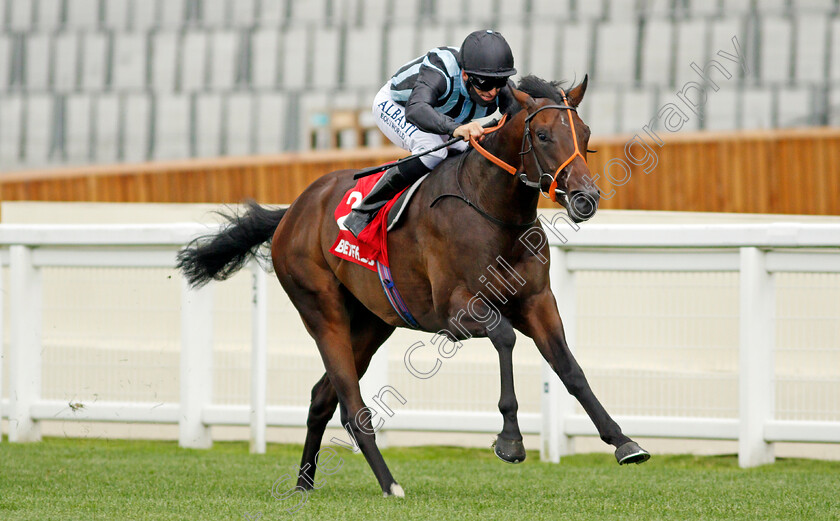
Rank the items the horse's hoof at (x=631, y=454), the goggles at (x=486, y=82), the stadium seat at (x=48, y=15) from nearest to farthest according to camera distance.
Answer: the horse's hoof at (x=631, y=454) → the goggles at (x=486, y=82) → the stadium seat at (x=48, y=15)

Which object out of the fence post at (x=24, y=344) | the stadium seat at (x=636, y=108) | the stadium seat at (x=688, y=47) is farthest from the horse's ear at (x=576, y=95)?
the stadium seat at (x=688, y=47)

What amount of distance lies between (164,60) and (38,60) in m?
1.80

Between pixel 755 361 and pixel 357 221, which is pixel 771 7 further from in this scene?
pixel 357 221

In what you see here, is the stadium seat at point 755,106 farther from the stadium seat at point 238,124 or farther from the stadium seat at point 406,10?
the stadium seat at point 238,124

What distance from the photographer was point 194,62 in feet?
46.5

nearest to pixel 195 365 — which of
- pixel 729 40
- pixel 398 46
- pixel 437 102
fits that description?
pixel 437 102

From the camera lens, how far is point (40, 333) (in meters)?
7.08

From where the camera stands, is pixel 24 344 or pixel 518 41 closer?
pixel 24 344

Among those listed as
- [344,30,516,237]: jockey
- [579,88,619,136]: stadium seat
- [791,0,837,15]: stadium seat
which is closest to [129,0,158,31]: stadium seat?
[579,88,619,136]: stadium seat

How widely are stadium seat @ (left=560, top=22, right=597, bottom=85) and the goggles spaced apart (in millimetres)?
8563

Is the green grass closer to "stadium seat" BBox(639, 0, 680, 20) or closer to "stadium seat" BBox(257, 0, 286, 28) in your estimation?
"stadium seat" BBox(639, 0, 680, 20)

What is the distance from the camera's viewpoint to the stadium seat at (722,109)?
1132 cm

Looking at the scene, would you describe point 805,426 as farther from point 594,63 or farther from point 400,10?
point 400,10

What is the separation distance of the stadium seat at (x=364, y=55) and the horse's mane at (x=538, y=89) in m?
9.18
